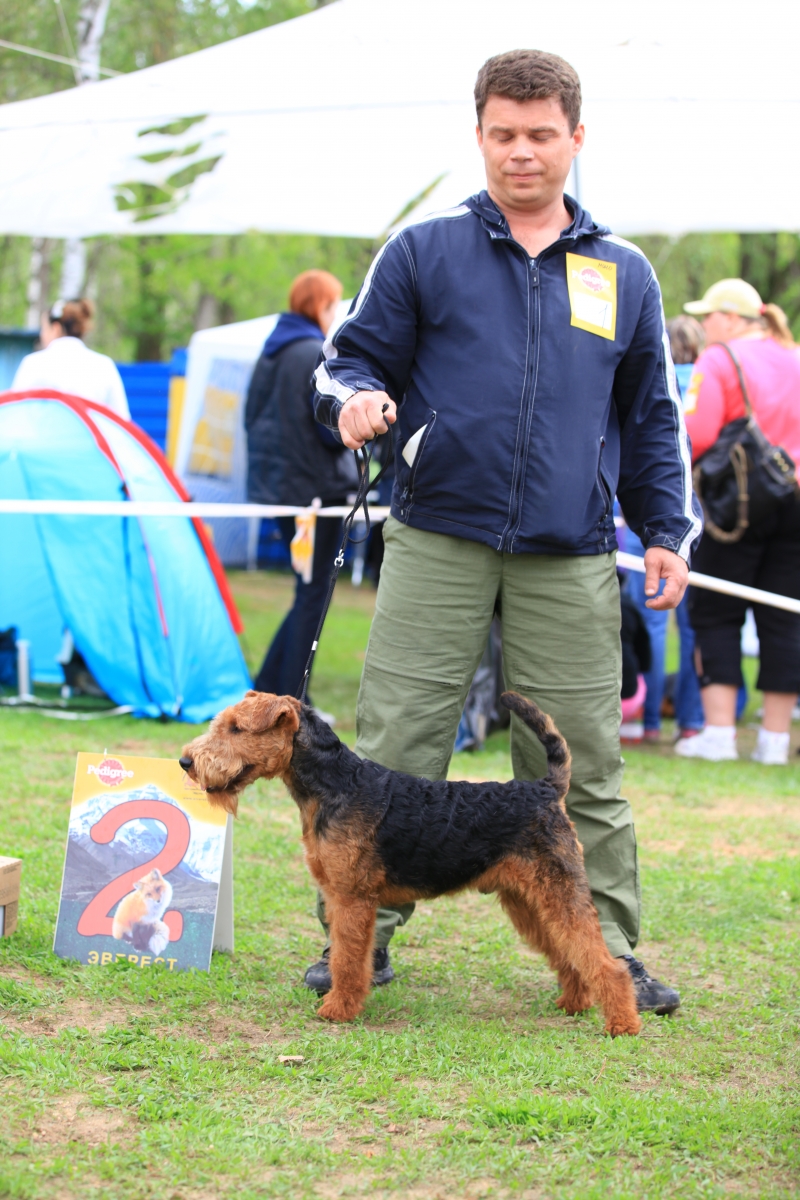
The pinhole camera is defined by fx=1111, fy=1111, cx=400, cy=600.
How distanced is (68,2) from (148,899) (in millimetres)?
14910

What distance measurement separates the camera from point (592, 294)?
3037mm

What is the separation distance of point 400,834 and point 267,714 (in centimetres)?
48

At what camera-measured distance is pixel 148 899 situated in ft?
11.0

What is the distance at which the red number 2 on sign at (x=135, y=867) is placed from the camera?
333 centimetres

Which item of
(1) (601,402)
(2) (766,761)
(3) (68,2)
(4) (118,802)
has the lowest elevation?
(2) (766,761)

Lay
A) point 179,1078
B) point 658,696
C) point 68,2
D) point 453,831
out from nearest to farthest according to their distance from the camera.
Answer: point 179,1078 → point 453,831 → point 658,696 → point 68,2

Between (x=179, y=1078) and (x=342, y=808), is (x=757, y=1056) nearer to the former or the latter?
(x=342, y=808)

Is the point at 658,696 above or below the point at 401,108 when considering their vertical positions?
below

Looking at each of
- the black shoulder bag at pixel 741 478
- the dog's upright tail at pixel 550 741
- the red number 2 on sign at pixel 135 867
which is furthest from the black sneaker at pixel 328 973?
the black shoulder bag at pixel 741 478

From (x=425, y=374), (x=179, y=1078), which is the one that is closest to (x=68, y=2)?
(x=425, y=374)

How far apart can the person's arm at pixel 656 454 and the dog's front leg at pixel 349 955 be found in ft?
3.89

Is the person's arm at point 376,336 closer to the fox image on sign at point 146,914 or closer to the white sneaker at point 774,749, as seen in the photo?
the fox image on sign at point 146,914

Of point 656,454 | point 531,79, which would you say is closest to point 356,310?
point 531,79

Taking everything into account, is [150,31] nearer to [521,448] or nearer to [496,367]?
[496,367]
